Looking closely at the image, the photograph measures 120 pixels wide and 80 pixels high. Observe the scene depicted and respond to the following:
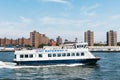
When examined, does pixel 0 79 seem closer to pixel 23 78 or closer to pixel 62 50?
pixel 23 78

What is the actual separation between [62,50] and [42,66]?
509cm

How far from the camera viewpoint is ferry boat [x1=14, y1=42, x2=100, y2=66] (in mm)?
57938

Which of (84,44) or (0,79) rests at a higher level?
(84,44)

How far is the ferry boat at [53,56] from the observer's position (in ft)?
190

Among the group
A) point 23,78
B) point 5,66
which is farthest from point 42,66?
point 23,78

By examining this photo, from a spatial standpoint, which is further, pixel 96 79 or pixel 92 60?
pixel 92 60

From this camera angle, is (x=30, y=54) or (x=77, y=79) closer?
(x=77, y=79)

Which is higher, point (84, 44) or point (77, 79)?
point (84, 44)

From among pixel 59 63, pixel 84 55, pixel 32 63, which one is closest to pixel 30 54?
pixel 32 63

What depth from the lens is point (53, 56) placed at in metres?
58.3

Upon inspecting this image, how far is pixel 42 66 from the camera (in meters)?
57.0

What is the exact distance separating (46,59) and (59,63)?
2622 millimetres

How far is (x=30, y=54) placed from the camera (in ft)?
193

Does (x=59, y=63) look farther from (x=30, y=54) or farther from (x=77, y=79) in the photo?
(x=77, y=79)
